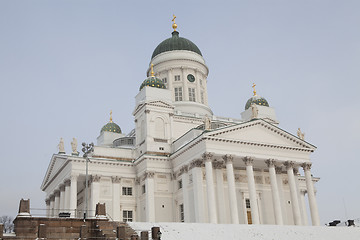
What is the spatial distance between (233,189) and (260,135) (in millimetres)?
7291

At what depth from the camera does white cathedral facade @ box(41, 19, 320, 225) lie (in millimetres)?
44781

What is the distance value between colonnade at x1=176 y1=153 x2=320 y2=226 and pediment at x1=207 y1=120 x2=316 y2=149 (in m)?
2.04

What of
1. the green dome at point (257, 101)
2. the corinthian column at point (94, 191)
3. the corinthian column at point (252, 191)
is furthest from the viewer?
the green dome at point (257, 101)

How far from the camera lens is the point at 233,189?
43594 millimetres

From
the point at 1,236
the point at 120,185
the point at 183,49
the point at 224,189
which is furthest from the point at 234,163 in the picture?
the point at 1,236

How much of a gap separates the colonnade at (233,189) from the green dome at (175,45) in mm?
23424

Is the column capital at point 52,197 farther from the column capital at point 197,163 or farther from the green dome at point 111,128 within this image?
the column capital at point 197,163

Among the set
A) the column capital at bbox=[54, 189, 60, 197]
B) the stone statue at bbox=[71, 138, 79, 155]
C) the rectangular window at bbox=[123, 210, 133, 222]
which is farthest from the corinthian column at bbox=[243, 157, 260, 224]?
the column capital at bbox=[54, 189, 60, 197]

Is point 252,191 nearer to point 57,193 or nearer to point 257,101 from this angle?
point 257,101

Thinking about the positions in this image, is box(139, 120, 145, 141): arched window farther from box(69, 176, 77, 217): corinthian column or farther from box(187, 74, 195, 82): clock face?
box(187, 74, 195, 82): clock face

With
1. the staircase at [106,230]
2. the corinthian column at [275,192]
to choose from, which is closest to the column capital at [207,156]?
the corinthian column at [275,192]

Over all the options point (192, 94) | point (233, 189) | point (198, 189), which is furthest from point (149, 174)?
point (192, 94)

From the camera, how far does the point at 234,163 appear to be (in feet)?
158

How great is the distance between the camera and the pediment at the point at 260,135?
150 ft
